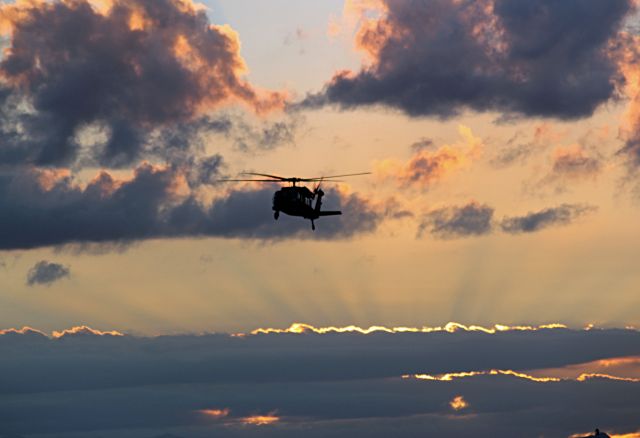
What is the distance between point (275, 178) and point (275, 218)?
9.51 metres

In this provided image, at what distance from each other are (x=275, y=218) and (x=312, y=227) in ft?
31.6

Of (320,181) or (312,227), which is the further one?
(320,181)

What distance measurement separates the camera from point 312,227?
18675 centimetres

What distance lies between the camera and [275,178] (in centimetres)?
19975

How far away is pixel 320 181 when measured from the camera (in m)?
199

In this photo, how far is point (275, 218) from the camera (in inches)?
7623

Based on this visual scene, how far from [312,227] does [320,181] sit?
15.1 m

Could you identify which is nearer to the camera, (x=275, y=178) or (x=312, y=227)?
(x=312, y=227)

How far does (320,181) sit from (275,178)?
820 cm
